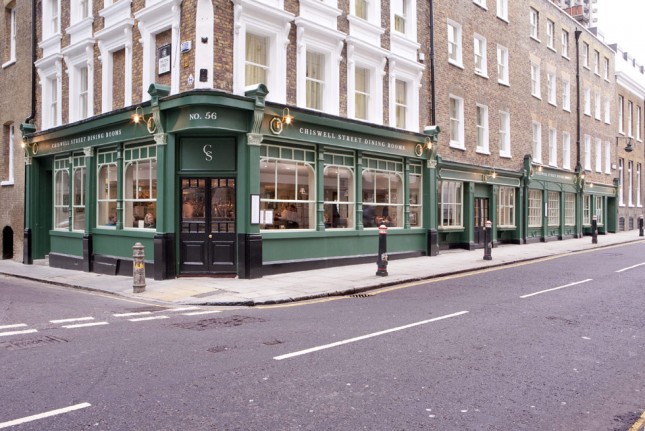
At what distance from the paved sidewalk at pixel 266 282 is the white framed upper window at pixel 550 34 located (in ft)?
55.0

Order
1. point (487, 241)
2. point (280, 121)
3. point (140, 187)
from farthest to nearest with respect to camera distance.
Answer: point (487, 241) → point (140, 187) → point (280, 121)

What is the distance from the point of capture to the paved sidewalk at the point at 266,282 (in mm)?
10789

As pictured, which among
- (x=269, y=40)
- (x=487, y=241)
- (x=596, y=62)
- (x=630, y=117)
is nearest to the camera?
(x=269, y=40)

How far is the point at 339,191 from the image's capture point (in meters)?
16.4

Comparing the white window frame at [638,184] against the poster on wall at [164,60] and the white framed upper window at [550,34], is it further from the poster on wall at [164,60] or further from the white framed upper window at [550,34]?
the poster on wall at [164,60]

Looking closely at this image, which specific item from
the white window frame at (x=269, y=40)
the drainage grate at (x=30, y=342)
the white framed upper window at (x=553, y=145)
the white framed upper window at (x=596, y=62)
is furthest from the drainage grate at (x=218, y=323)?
the white framed upper window at (x=596, y=62)

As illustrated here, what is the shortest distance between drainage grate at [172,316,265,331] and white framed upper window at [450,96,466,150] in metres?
15.6

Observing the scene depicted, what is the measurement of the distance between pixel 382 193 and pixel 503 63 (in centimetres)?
1228

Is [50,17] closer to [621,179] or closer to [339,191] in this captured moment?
[339,191]

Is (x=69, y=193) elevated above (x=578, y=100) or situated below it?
below

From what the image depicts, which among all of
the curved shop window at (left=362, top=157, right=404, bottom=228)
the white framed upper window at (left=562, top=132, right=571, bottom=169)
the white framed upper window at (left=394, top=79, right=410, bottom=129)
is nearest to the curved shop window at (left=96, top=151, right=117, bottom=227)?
the curved shop window at (left=362, top=157, right=404, bottom=228)

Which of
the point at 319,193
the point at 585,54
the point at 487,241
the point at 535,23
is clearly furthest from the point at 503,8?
the point at 319,193

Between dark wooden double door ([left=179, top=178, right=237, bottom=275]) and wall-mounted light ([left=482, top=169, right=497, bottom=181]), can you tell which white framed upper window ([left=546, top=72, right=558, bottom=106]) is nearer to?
wall-mounted light ([left=482, top=169, right=497, bottom=181])

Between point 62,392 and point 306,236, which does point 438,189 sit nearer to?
point 306,236
